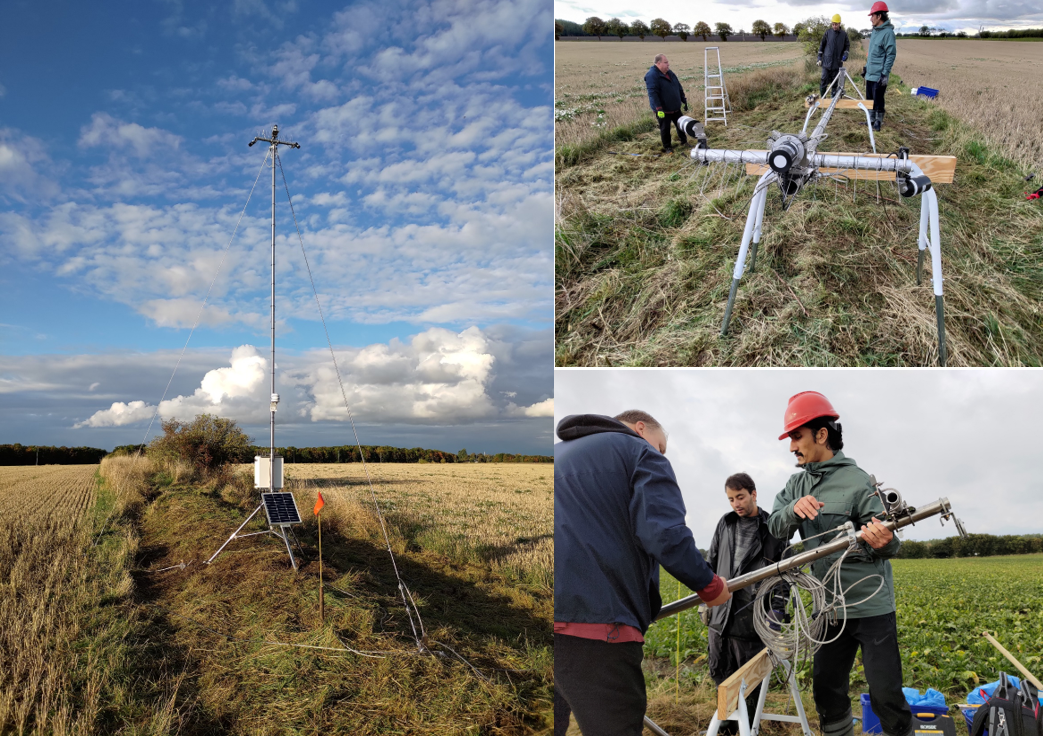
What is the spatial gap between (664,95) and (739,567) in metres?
6.13

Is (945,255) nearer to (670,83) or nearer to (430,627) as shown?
(670,83)

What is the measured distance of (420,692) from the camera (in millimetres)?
4863

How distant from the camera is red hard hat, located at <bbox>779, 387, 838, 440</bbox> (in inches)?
138

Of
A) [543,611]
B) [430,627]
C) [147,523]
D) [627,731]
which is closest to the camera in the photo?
[627,731]

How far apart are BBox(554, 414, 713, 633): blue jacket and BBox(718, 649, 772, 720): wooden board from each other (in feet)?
2.48

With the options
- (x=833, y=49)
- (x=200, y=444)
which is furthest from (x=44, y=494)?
(x=833, y=49)

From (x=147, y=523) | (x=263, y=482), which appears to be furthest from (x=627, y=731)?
(x=147, y=523)

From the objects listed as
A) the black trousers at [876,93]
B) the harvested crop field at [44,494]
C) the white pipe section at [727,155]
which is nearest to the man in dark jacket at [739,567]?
the white pipe section at [727,155]

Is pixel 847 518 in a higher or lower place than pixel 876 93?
lower

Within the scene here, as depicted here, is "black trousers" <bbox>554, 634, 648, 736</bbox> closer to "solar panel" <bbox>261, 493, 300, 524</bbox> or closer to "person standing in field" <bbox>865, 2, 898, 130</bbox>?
"solar panel" <bbox>261, 493, 300, 524</bbox>

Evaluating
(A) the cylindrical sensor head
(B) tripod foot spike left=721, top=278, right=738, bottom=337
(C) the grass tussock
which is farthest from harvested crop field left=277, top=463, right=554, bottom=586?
(A) the cylindrical sensor head

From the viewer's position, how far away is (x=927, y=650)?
5699 mm

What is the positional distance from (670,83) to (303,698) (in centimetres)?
782

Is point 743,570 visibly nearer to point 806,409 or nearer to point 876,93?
point 806,409
